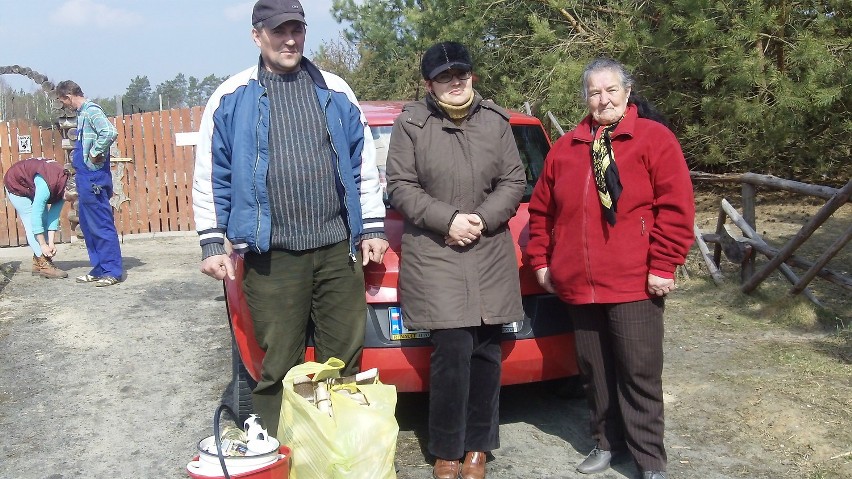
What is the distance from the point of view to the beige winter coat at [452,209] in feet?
11.5

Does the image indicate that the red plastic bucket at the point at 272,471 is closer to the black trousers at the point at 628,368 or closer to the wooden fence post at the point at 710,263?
the black trousers at the point at 628,368

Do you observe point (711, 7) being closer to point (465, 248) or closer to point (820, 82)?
point (820, 82)

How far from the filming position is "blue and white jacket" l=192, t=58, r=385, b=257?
327 cm

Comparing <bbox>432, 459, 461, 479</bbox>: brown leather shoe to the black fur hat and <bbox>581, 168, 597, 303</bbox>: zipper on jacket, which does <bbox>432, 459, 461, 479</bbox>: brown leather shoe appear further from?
the black fur hat

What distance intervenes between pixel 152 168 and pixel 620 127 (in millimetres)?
10719

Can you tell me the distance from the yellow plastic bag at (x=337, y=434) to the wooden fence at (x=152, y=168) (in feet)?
32.8

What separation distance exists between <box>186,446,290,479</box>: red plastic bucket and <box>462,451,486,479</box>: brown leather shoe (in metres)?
0.88

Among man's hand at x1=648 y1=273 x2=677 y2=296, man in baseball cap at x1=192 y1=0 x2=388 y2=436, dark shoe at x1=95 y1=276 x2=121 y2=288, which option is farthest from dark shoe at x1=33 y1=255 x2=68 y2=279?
man's hand at x1=648 y1=273 x2=677 y2=296

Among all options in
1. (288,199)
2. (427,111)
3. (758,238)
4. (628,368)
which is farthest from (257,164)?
(758,238)

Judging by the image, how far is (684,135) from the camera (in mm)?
9102

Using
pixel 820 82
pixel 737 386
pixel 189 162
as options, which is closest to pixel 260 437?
pixel 737 386

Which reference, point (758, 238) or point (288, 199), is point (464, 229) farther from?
point (758, 238)

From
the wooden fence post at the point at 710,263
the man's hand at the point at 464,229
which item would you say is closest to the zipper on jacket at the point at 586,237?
the man's hand at the point at 464,229

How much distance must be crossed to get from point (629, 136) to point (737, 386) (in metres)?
2.05
